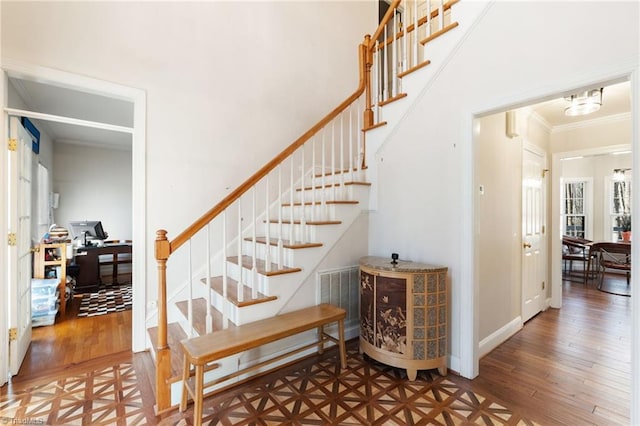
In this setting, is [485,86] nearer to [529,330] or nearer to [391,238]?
[391,238]

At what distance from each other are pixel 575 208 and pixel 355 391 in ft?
26.2

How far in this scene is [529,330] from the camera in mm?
3289

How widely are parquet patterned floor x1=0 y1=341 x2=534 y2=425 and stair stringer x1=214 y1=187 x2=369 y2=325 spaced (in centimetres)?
57

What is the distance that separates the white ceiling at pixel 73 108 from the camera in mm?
3504

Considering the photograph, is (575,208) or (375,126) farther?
(575,208)

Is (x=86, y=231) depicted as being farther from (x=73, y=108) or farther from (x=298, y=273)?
(x=298, y=273)

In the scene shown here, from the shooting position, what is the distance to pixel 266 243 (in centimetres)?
261

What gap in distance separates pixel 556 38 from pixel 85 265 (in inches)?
259

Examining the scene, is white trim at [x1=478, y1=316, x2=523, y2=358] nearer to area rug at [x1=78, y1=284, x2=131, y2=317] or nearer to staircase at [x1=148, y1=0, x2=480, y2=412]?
staircase at [x1=148, y1=0, x2=480, y2=412]

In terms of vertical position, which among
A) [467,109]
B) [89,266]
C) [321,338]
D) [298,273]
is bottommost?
[321,338]

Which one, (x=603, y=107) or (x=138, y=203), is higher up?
(x=603, y=107)

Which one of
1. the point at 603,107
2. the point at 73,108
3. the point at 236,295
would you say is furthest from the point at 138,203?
the point at 603,107

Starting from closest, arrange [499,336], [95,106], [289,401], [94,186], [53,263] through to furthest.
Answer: [289,401] → [499,336] → [53,263] → [95,106] → [94,186]

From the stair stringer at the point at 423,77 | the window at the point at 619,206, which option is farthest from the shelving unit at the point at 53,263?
the window at the point at 619,206
